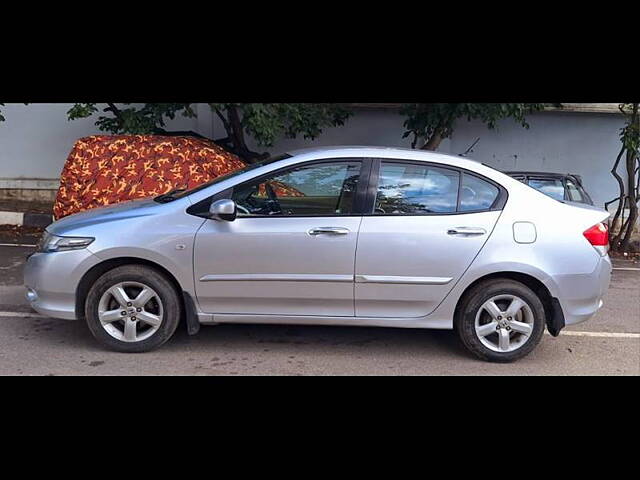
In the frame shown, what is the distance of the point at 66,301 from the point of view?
12.4 feet

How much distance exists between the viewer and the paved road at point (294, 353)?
12.0ft

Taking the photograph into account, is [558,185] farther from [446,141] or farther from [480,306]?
[446,141]

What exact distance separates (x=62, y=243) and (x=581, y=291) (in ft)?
13.2

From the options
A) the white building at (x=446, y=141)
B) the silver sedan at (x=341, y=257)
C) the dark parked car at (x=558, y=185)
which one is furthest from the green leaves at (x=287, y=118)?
the silver sedan at (x=341, y=257)

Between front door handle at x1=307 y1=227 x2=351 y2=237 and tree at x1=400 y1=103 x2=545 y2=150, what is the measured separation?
5323mm

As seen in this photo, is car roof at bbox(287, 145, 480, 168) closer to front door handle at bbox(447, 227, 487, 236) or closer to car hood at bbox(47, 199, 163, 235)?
front door handle at bbox(447, 227, 487, 236)

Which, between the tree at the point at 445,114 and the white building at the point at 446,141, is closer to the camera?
the tree at the point at 445,114

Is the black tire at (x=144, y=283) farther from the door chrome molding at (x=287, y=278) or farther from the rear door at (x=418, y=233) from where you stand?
the rear door at (x=418, y=233)

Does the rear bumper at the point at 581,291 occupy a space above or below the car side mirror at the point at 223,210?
below

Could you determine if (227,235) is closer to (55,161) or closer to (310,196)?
(310,196)

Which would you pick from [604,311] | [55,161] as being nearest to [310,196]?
[604,311]

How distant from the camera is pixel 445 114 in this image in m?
8.45

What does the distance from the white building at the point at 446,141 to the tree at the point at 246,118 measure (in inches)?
35.2

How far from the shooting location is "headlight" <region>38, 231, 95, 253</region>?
3.73 meters
